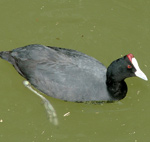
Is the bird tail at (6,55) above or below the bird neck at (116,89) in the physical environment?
above

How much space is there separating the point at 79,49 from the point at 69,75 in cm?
116

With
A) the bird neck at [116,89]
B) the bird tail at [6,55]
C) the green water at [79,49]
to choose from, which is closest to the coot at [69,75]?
the bird neck at [116,89]

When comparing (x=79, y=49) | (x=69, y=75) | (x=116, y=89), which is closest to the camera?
(x=69, y=75)

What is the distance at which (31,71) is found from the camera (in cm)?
565

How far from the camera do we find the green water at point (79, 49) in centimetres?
561

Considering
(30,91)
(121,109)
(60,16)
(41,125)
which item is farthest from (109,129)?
(60,16)

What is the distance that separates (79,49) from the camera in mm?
6566

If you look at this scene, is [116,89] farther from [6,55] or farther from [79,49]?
[6,55]

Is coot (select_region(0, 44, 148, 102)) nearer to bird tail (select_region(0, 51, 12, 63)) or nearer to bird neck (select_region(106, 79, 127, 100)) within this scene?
bird neck (select_region(106, 79, 127, 100))

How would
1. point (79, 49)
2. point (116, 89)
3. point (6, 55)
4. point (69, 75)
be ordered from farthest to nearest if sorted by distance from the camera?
point (79, 49) < point (6, 55) < point (116, 89) < point (69, 75)

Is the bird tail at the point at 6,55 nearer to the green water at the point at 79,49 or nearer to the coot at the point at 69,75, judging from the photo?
the coot at the point at 69,75

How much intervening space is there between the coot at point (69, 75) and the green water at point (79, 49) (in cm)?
30

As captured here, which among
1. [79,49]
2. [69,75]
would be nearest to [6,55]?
[69,75]

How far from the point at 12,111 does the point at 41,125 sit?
1.74 feet
